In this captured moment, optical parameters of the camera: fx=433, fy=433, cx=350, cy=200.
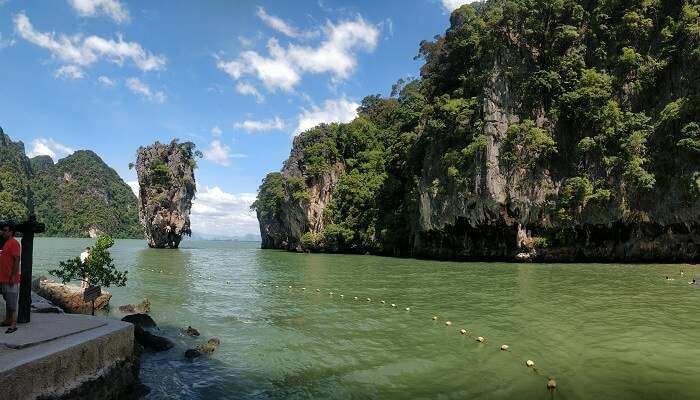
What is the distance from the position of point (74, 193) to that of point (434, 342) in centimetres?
15451

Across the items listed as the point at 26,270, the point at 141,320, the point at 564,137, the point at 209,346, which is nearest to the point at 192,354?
the point at 209,346

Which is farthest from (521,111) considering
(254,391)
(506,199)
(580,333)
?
(254,391)

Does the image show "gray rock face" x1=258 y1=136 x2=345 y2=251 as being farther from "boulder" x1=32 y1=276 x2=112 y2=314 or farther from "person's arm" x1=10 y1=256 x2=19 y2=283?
"person's arm" x1=10 y1=256 x2=19 y2=283

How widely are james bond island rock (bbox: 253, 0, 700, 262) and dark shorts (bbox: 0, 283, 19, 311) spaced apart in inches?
1191

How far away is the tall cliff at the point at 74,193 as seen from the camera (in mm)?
121938

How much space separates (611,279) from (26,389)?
21619mm

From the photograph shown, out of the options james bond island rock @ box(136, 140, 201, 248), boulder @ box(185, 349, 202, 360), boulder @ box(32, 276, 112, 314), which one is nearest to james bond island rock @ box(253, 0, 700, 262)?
boulder @ box(32, 276, 112, 314)

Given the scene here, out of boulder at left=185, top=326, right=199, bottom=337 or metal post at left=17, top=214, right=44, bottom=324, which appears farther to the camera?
boulder at left=185, top=326, right=199, bottom=337

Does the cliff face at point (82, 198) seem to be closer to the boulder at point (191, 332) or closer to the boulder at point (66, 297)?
the boulder at point (66, 297)

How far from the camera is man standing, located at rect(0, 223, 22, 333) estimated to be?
268 inches

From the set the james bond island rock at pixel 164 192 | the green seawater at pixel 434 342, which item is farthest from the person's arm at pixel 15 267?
the james bond island rock at pixel 164 192

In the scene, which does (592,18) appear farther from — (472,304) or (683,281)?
(472,304)

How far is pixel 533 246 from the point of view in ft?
107

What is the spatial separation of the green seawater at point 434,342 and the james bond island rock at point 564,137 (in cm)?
1257
